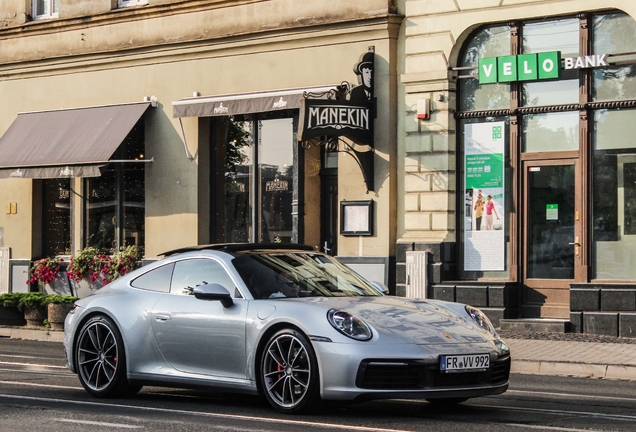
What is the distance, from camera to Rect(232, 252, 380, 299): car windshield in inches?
390

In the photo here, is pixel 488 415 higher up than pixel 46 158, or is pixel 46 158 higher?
pixel 46 158

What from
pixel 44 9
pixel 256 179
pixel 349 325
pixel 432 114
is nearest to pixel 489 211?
pixel 432 114

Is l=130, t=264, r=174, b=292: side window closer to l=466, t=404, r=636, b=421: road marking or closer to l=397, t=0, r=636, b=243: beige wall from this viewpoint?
l=466, t=404, r=636, b=421: road marking

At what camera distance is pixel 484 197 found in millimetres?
20156

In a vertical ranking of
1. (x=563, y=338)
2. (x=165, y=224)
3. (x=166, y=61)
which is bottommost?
(x=563, y=338)

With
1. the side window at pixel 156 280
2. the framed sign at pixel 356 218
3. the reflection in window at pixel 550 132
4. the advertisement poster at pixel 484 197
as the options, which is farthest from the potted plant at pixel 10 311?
the side window at pixel 156 280

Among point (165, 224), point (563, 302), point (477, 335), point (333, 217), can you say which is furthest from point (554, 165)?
point (477, 335)

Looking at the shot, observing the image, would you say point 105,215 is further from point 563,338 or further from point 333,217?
point 563,338

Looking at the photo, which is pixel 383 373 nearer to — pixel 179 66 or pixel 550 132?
pixel 550 132

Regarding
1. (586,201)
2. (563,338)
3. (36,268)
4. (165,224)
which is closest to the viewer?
(563,338)

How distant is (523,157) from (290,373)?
37.3 feet

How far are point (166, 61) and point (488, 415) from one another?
16.7 m

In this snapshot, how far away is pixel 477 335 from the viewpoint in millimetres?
9266

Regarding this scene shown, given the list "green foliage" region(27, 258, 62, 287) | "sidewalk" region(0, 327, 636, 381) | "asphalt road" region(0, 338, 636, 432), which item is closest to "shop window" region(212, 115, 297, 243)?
"green foliage" region(27, 258, 62, 287)
